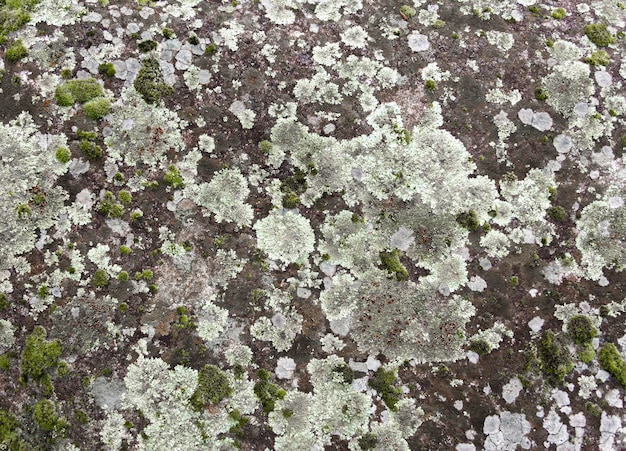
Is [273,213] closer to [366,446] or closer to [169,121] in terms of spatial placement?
[169,121]

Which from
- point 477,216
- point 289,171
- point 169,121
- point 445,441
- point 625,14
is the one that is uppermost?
point 625,14

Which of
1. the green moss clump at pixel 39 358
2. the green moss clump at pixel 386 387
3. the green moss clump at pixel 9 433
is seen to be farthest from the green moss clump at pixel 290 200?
the green moss clump at pixel 9 433

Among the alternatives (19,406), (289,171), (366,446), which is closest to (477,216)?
(289,171)

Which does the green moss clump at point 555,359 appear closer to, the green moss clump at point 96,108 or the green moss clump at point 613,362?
the green moss clump at point 613,362

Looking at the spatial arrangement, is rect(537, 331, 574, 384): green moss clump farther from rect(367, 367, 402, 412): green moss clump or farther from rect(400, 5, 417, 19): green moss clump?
rect(400, 5, 417, 19): green moss clump

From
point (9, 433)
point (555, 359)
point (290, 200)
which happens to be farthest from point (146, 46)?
point (555, 359)

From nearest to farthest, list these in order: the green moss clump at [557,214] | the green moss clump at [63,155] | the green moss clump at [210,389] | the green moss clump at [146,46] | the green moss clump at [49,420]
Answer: the green moss clump at [49,420]
the green moss clump at [210,389]
the green moss clump at [63,155]
the green moss clump at [557,214]
the green moss clump at [146,46]

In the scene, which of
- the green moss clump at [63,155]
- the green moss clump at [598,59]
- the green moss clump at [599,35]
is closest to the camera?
the green moss clump at [63,155]
